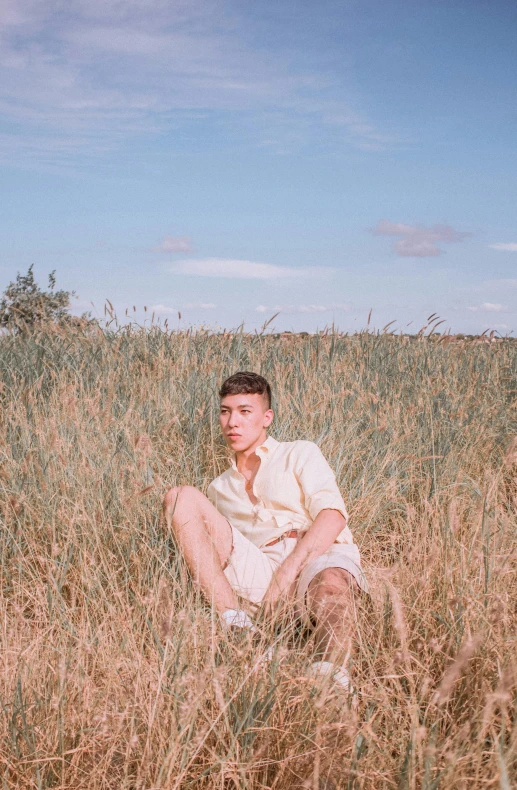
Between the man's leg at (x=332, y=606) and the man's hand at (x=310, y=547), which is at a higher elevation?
the man's hand at (x=310, y=547)

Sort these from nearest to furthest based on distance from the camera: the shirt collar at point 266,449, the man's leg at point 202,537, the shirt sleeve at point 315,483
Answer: the man's leg at point 202,537, the shirt sleeve at point 315,483, the shirt collar at point 266,449

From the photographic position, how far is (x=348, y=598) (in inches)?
96.3

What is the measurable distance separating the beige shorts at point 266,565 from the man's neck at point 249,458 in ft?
1.33

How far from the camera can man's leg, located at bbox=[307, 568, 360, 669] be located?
2070 millimetres

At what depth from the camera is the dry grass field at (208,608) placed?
1.55 m

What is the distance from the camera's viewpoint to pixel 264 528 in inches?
118

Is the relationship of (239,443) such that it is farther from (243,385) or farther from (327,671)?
(327,671)

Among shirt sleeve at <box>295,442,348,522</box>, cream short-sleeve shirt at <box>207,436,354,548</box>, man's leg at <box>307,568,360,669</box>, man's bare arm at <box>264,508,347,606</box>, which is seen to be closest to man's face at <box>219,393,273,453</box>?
cream short-sleeve shirt at <box>207,436,354,548</box>

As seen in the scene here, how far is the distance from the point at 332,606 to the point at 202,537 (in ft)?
2.15

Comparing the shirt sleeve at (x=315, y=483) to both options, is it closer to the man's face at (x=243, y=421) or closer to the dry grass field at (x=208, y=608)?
the man's face at (x=243, y=421)

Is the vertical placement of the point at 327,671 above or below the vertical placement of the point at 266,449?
below

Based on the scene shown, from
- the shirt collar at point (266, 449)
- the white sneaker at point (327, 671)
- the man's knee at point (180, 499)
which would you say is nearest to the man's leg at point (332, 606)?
the white sneaker at point (327, 671)

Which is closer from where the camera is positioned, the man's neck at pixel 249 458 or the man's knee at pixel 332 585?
the man's knee at pixel 332 585

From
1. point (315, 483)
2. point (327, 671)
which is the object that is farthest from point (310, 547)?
point (327, 671)
